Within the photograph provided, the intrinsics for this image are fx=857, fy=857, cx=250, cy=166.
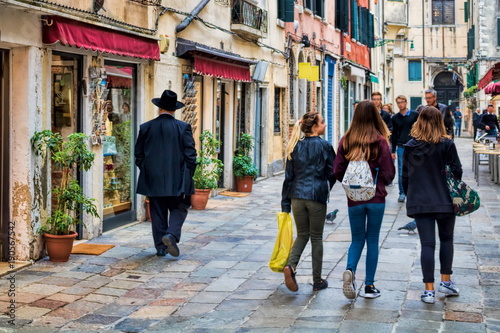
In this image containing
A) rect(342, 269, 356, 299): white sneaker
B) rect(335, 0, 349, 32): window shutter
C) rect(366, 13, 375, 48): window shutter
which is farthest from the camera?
rect(366, 13, 375, 48): window shutter

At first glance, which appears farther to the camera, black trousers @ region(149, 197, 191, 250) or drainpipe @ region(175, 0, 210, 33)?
→ drainpipe @ region(175, 0, 210, 33)

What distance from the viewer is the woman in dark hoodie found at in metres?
7.10

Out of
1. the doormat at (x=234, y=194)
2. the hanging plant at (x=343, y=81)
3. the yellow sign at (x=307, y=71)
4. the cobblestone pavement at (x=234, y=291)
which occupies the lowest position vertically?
the cobblestone pavement at (x=234, y=291)

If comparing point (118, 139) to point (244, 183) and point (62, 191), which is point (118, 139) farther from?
point (244, 183)

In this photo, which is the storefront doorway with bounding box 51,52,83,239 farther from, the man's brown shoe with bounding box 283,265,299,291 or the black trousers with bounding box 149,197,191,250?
the man's brown shoe with bounding box 283,265,299,291

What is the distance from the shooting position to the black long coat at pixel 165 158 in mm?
9383

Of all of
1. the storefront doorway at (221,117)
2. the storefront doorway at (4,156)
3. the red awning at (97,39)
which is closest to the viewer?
the storefront doorway at (4,156)

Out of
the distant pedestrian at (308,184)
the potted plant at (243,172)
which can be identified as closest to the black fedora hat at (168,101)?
the distant pedestrian at (308,184)

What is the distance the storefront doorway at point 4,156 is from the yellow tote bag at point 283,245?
309 centimetres

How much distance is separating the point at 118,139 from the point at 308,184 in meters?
5.07

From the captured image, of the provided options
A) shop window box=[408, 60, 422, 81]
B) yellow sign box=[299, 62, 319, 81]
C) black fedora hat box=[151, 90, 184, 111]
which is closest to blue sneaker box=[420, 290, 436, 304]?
black fedora hat box=[151, 90, 184, 111]

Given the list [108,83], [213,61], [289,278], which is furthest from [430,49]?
[289,278]

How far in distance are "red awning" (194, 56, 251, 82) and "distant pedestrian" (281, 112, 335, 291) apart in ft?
20.8

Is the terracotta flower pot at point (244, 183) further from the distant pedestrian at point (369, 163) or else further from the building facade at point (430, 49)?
the building facade at point (430, 49)
